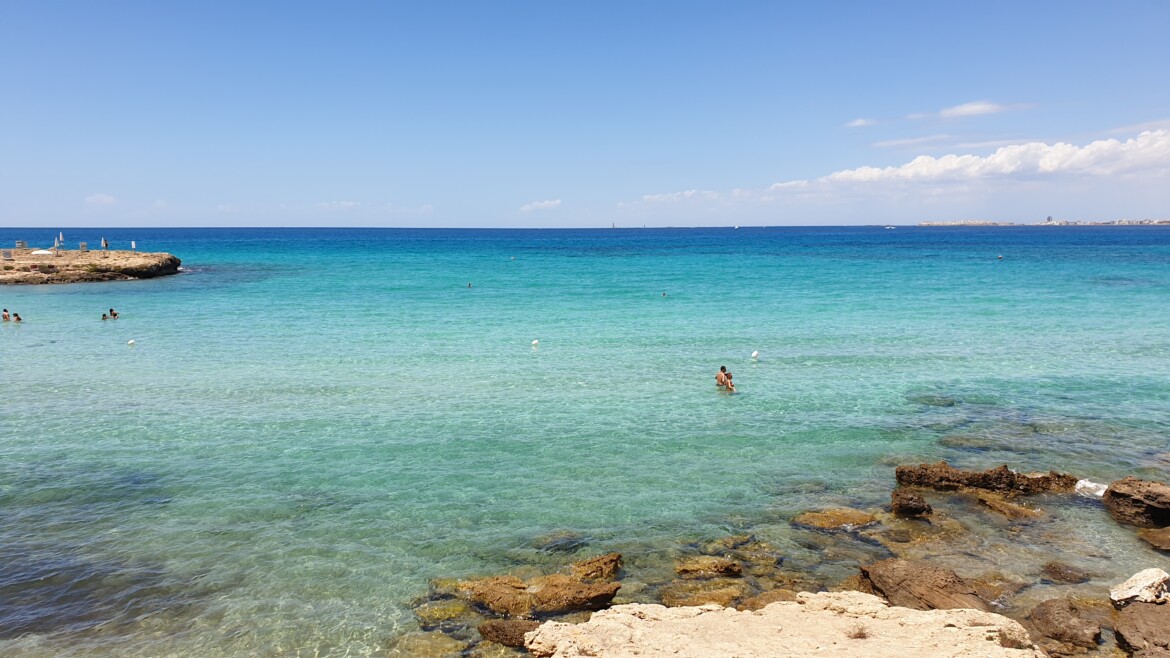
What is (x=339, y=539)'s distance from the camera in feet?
43.4

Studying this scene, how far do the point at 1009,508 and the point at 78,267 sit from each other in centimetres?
7037

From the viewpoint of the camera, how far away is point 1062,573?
11773 mm

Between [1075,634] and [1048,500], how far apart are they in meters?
5.71

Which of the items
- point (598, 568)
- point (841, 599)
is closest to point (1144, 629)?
point (841, 599)

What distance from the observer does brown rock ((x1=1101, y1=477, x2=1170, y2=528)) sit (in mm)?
13430

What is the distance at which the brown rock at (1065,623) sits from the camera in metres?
9.77

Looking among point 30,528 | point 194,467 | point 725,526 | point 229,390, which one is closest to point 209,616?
point 30,528

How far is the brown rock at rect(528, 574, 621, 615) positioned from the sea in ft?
3.01

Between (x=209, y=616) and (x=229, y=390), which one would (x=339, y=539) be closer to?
(x=209, y=616)

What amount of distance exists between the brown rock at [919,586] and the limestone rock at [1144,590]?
1.97 meters

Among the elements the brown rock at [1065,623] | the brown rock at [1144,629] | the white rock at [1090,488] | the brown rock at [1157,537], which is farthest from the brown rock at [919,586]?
the white rock at [1090,488]

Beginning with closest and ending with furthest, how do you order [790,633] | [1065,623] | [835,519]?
[790,633], [1065,623], [835,519]

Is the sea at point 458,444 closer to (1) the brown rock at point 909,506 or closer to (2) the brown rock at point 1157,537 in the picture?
(2) the brown rock at point 1157,537

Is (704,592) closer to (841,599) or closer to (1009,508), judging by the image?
(841,599)
